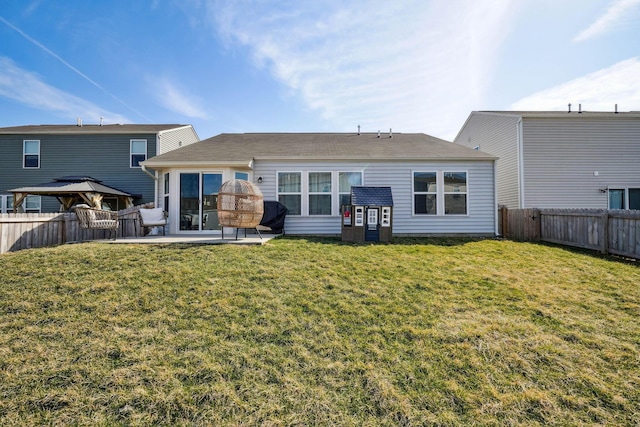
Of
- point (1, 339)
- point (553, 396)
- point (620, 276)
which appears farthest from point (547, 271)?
point (1, 339)

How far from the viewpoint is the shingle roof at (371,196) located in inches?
339

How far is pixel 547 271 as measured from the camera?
222 inches

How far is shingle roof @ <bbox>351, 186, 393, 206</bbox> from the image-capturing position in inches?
339

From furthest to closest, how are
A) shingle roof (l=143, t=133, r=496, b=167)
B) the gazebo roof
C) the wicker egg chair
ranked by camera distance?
1. the gazebo roof
2. shingle roof (l=143, t=133, r=496, b=167)
3. the wicker egg chair

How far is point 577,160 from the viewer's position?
1188cm

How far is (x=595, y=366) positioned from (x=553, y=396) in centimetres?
82

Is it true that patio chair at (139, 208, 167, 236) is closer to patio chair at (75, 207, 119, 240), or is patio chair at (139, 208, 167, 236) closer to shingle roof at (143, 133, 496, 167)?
patio chair at (75, 207, 119, 240)

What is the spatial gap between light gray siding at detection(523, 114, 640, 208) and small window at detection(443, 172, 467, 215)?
3922mm

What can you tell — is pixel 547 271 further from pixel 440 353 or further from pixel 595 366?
pixel 440 353

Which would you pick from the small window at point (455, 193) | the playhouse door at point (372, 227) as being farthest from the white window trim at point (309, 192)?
the small window at point (455, 193)

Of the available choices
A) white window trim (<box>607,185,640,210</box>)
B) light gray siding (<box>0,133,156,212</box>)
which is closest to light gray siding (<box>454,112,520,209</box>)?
white window trim (<box>607,185,640,210</box>)

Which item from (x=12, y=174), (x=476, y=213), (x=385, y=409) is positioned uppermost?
(x=12, y=174)

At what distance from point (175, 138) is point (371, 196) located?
525 inches

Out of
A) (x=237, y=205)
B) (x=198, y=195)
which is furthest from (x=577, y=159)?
(x=198, y=195)
